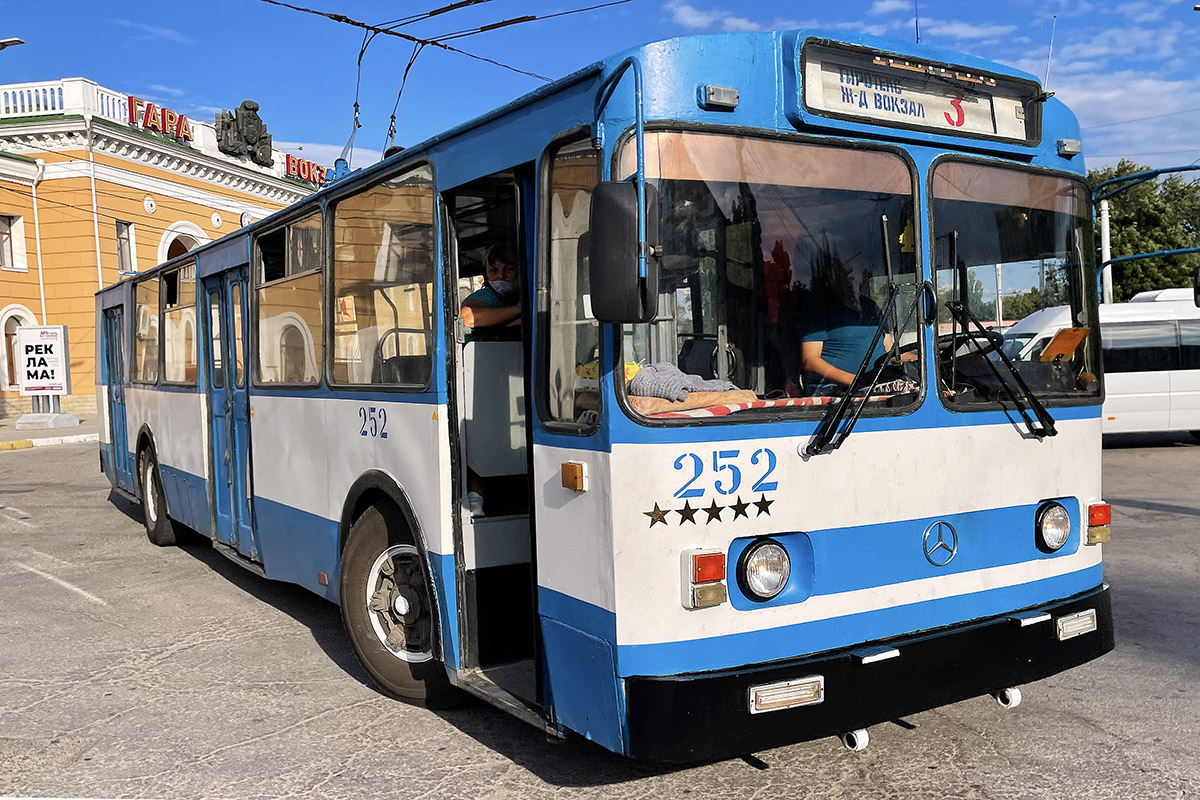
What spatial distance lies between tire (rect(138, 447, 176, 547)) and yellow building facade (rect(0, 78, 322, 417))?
2304 cm

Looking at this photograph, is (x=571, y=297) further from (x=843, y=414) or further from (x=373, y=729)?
(x=373, y=729)

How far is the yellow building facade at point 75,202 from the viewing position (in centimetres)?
3078

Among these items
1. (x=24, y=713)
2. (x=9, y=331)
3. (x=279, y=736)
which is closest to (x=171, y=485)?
(x=24, y=713)

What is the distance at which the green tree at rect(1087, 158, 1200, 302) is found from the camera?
38812mm

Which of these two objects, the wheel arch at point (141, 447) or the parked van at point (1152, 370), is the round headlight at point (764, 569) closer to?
the wheel arch at point (141, 447)

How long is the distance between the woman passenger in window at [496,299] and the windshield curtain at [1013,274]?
1774 millimetres

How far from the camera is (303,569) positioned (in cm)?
640

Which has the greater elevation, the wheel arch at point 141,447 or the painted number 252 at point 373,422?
the painted number 252 at point 373,422

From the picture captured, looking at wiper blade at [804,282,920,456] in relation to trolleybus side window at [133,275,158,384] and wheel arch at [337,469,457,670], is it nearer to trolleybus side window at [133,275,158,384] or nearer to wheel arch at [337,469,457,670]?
wheel arch at [337,469,457,670]

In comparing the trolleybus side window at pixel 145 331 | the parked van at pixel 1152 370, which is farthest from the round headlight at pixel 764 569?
the parked van at pixel 1152 370

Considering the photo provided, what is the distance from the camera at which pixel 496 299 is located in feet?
15.7

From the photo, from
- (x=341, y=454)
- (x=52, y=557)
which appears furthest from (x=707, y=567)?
(x=52, y=557)

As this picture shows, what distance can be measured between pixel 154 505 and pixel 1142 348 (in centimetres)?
1568

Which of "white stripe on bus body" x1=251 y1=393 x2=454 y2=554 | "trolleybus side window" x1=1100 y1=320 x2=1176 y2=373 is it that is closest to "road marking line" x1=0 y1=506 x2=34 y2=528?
"white stripe on bus body" x1=251 y1=393 x2=454 y2=554
